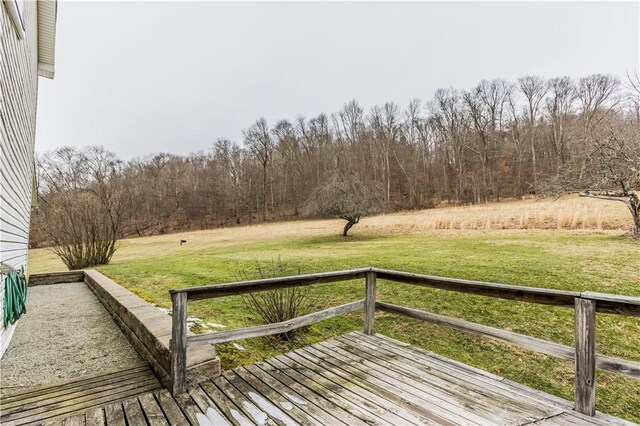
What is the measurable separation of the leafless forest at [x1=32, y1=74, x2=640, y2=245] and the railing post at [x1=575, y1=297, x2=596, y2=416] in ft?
88.5

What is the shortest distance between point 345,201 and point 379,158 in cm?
2275

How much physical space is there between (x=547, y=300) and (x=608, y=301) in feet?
1.22

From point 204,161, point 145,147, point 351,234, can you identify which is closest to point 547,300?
point 351,234

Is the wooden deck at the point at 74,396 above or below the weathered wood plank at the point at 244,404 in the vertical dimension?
below

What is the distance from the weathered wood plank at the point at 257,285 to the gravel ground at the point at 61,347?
1.62 m

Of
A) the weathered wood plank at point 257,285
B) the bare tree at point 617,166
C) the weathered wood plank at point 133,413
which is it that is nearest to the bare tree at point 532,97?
the bare tree at point 617,166

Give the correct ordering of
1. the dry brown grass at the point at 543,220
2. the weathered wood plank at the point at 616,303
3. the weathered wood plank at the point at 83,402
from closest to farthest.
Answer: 1. the weathered wood plank at the point at 616,303
2. the weathered wood plank at the point at 83,402
3. the dry brown grass at the point at 543,220

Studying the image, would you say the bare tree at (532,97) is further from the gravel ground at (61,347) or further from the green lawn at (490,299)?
the gravel ground at (61,347)

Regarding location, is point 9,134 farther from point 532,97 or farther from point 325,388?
point 532,97

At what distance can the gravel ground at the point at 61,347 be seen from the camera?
341 centimetres

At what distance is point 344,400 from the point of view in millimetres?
2482

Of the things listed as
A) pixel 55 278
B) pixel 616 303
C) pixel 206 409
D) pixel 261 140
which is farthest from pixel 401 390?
pixel 261 140

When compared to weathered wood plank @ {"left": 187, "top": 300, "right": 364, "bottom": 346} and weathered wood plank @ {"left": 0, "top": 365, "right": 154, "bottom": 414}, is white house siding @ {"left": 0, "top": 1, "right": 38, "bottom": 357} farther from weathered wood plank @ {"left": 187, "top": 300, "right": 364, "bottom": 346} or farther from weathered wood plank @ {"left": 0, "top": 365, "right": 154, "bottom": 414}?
weathered wood plank @ {"left": 187, "top": 300, "right": 364, "bottom": 346}

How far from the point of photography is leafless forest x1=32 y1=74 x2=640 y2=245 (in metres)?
33.8
